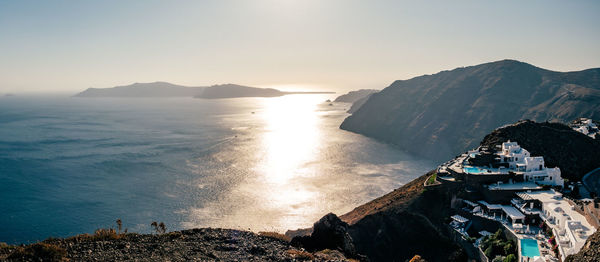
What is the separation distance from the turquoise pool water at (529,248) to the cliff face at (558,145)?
864 inches

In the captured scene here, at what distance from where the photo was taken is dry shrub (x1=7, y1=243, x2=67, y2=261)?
10375 mm

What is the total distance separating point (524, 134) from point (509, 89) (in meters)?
86.7

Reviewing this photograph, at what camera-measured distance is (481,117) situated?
10819 cm

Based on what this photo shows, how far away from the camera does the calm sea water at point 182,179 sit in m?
48.9

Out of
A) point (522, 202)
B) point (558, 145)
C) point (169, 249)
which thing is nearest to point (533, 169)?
point (522, 202)

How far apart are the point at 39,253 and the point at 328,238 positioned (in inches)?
497

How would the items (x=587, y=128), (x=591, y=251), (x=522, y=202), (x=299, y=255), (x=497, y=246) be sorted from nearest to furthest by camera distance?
(x=591, y=251) → (x=299, y=255) → (x=497, y=246) → (x=522, y=202) → (x=587, y=128)

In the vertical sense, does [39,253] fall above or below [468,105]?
below

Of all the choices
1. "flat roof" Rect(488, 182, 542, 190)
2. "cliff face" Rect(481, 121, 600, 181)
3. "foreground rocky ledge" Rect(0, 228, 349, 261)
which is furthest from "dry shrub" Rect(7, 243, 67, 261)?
"cliff face" Rect(481, 121, 600, 181)

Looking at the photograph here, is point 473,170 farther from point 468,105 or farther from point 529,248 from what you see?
point 468,105

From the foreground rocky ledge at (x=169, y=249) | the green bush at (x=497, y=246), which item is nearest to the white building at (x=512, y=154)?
the green bush at (x=497, y=246)

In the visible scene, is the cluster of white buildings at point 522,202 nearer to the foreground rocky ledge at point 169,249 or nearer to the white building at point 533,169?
the white building at point 533,169

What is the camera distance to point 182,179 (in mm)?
67812

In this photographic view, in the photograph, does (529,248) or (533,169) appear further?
(533,169)
